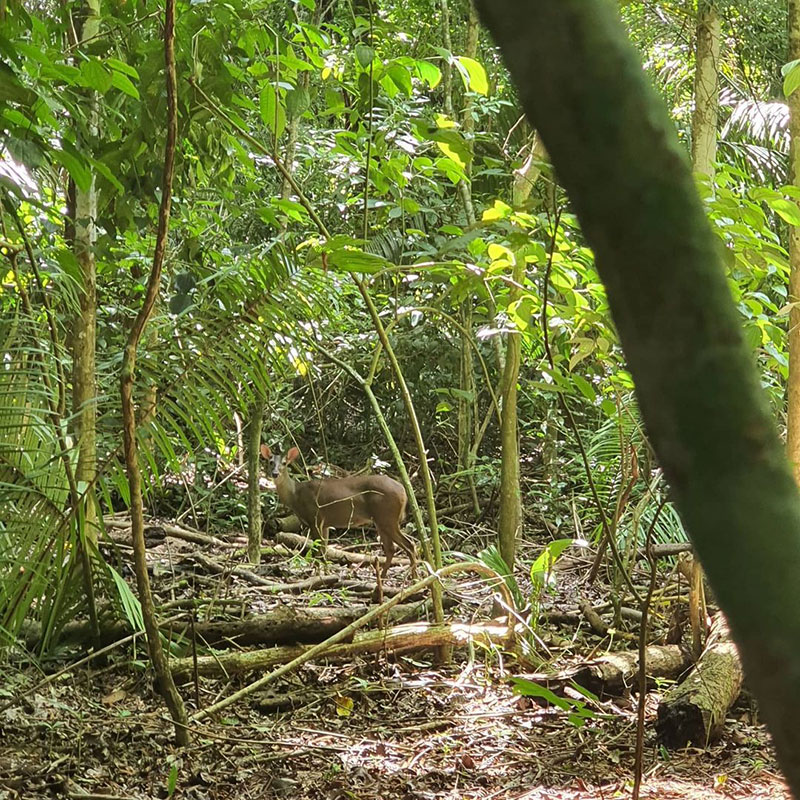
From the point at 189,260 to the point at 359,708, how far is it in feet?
10.5

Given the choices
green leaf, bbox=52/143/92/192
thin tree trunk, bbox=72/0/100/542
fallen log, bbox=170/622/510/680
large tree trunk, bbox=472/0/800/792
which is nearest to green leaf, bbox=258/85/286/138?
thin tree trunk, bbox=72/0/100/542

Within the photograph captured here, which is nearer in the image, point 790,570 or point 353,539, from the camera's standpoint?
point 790,570

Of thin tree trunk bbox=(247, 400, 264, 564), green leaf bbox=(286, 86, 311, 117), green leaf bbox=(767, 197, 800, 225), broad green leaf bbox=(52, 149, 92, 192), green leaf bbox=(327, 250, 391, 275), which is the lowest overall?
thin tree trunk bbox=(247, 400, 264, 564)

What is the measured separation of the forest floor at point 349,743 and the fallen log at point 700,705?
0.24 ft

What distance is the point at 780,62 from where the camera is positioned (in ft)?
22.5

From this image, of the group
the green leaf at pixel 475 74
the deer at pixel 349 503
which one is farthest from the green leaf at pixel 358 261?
the deer at pixel 349 503

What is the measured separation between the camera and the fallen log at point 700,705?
3.83 meters

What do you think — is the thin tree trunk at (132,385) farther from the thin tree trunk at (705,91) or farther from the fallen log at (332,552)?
the fallen log at (332,552)

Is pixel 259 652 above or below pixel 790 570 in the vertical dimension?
below

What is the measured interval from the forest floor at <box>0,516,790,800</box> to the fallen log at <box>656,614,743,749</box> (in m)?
0.07

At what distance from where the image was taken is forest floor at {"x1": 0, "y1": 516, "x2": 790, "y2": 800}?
11.1 feet

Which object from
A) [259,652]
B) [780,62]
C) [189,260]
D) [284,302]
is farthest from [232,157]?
[780,62]

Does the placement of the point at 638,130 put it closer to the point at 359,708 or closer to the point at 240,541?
the point at 359,708

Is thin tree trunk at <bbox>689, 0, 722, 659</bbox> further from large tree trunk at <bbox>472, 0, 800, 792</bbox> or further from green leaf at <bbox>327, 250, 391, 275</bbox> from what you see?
large tree trunk at <bbox>472, 0, 800, 792</bbox>
